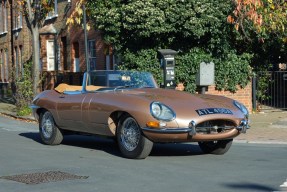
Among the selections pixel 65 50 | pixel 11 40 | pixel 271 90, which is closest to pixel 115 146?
pixel 271 90

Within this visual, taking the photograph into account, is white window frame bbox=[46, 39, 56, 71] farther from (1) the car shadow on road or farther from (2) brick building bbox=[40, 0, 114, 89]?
(1) the car shadow on road

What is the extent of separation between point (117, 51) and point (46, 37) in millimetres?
11718

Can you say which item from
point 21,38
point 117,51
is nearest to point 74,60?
point 21,38

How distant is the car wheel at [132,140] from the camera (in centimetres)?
911

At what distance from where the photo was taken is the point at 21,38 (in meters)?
33.1

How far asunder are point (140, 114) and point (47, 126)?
3.11 m

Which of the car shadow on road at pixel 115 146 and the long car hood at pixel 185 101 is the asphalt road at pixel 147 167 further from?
the long car hood at pixel 185 101

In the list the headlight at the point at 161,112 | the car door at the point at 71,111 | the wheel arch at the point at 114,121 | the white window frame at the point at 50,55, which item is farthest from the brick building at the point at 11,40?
the headlight at the point at 161,112

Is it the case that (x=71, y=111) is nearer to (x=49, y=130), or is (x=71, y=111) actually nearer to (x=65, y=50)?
(x=49, y=130)

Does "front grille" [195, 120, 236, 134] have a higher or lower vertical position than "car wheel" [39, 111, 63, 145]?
higher

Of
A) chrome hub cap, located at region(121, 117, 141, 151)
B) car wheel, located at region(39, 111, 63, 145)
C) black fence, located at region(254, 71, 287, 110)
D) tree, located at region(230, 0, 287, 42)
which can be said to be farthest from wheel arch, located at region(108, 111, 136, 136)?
black fence, located at region(254, 71, 287, 110)

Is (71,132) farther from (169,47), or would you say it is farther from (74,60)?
(74,60)

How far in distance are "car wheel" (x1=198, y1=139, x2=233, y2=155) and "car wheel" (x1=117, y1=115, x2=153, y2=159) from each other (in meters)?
1.50

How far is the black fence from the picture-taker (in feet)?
65.1
